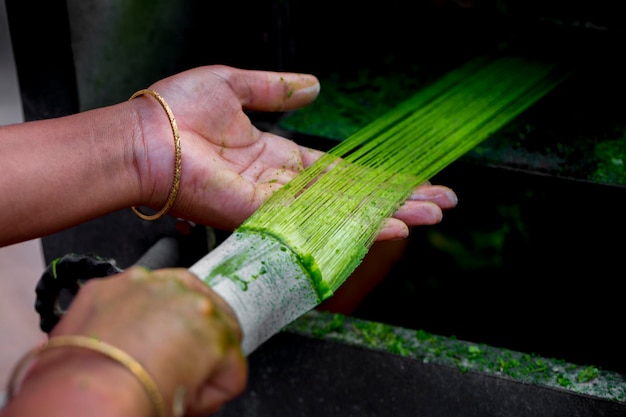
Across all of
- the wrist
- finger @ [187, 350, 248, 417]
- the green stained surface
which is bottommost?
the green stained surface

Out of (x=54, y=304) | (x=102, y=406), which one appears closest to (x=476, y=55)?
(x=54, y=304)

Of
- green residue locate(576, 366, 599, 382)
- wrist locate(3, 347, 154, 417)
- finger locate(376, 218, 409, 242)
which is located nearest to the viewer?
wrist locate(3, 347, 154, 417)

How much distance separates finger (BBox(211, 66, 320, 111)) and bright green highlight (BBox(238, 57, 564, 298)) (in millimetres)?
167

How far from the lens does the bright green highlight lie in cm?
122

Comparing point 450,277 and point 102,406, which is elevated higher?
point 102,406

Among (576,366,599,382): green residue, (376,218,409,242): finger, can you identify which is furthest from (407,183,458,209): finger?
(576,366,599,382): green residue

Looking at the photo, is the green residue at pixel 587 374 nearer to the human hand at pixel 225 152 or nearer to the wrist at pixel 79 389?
the human hand at pixel 225 152

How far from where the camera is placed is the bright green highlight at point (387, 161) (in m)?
1.22

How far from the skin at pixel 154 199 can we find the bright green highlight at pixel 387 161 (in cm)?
7

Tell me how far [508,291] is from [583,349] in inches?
10.9

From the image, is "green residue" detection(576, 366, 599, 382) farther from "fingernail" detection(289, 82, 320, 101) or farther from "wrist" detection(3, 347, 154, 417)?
"wrist" detection(3, 347, 154, 417)

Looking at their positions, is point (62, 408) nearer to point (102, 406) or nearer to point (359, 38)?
point (102, 406)

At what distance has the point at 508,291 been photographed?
2064 mm

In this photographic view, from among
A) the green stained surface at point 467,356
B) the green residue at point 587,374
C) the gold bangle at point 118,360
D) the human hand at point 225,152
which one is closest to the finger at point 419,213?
the human hand at point 225,152
